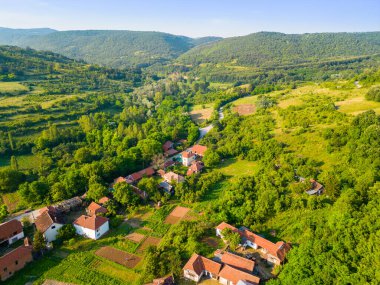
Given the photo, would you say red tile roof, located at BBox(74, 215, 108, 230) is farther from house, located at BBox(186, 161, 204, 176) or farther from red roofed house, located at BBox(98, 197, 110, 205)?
house, located at BBox(186, 161, 204, 176)

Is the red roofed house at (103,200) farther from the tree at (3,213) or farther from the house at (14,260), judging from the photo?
the tree at (3,213)

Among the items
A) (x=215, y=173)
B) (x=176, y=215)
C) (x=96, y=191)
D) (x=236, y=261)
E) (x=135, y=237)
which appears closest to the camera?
(x=236, y=261)

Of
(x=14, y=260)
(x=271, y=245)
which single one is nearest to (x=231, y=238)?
(x=271, y=245)

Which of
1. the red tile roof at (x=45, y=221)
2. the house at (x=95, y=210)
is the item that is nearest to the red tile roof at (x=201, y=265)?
the house at (x=95, y=210)

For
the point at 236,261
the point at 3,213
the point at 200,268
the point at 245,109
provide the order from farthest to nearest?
the point at 245,109 → the point at 3,213 → the point at 236,261 → the point at 200,268

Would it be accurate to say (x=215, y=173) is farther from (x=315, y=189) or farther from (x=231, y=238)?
(x=231, y=238)

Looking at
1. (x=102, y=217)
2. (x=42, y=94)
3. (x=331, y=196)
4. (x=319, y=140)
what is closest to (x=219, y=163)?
(x=319, y=140)
